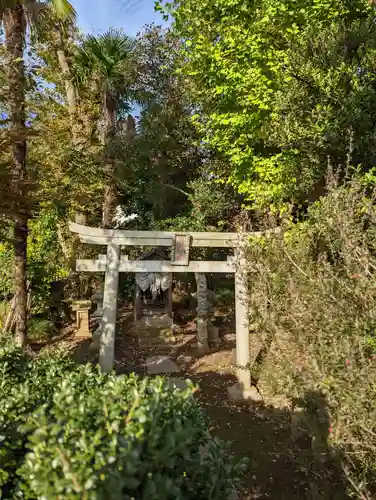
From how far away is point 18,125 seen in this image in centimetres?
538

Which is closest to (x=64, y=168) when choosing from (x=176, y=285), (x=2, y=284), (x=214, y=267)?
(x=2, y=284)

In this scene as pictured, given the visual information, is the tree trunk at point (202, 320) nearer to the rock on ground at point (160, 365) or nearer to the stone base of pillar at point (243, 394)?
the rock on ground at point (160, 365)

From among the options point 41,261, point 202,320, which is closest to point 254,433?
point 202,320

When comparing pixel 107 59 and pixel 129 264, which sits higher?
pixel 107 59

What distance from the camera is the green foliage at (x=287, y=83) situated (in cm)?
570

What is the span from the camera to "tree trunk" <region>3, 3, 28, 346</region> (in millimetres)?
5113

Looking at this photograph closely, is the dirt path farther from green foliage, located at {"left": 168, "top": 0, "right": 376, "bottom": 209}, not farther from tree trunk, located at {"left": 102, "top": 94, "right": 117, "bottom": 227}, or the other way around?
tree trunk, located at {"left": 102, "top": 94, "right": 117, "bottom": 227}

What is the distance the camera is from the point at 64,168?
10.3 m

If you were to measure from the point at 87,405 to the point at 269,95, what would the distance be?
6.49 m

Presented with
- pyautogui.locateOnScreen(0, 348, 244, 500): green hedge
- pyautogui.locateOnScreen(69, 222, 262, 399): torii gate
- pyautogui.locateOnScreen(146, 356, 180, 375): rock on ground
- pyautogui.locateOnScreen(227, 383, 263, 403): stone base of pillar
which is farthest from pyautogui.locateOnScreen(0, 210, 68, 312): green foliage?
pyautogui.locateOnScreen(0, 348, 244, 500): green hedge

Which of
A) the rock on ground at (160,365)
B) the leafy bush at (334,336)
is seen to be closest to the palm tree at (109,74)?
the rock on ground at (160,365)

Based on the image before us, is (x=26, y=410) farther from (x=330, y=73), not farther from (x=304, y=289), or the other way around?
(x=330, y=73)

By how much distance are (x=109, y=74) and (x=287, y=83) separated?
611 centimetres

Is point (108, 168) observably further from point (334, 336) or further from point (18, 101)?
point (334, 336)
